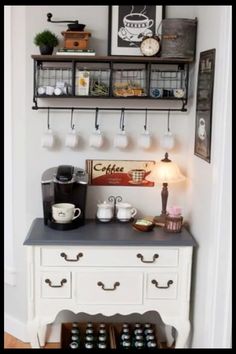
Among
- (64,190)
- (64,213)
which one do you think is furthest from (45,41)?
(64,213)

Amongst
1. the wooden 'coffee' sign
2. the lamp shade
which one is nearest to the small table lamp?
the lamp shade

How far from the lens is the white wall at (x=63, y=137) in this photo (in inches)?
93.8

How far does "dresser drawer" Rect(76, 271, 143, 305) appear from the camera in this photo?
2.21 meters

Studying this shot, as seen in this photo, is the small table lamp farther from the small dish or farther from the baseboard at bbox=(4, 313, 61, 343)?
the baseboard at bbox=(4, 313, 61, 343)

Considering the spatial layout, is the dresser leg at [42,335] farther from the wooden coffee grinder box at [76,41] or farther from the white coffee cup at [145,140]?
the wooden coffee grinder box at [76,41]

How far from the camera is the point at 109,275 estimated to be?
2217 mm

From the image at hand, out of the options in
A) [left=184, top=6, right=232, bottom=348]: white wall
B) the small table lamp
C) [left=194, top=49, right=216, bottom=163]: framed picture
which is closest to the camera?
[left=184, top=6, right=232, bottom=348]: white wall

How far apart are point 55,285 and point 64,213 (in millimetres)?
357

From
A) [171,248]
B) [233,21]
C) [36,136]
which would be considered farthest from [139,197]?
[233,21]

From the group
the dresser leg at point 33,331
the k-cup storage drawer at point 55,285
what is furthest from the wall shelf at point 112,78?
the dresser leg at point 33,331

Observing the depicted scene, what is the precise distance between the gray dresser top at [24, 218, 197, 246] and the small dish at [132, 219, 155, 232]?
2 cm

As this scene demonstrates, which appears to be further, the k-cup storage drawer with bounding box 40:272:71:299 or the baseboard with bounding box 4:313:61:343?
the baseboard with bounding box 4:313:61:343

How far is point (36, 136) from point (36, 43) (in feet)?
1.63

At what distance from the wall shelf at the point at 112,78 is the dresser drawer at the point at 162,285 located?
888 mm
